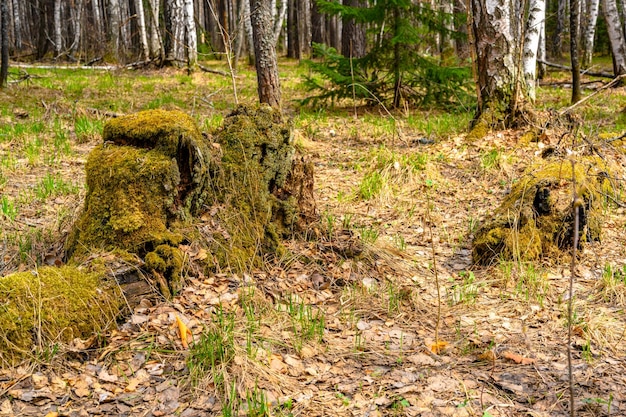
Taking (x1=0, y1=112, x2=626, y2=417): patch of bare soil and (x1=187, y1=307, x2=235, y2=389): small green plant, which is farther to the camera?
(x1=187, y1=307, x2=235, y2=389): small green plant

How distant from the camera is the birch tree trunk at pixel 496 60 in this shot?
7371mm

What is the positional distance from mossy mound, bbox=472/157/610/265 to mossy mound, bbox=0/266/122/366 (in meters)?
2.95

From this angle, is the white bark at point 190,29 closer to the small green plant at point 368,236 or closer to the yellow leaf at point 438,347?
the small green plant at point 368,236

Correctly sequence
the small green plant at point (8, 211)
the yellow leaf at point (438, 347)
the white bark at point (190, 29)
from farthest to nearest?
1. the white bark at point (190, 29)
2. the small green plant at point (8, 211)
3. the yellow leaf at point (438, 347)

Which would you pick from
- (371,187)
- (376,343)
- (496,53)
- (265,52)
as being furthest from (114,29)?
(376,343)

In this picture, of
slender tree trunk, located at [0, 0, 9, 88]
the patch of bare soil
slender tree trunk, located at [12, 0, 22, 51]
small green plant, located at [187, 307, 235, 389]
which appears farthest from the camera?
slender tree trunk, located at [12, 0, 22, 51]

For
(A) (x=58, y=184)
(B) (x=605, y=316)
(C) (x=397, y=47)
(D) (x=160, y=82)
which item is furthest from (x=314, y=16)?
(B) (x=605, y=316)

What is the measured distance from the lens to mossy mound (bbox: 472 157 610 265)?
458 centimetres

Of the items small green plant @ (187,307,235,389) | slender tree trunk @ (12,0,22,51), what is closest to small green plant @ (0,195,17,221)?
small green plant @ (187,307,235,389)

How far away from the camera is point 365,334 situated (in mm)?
3740

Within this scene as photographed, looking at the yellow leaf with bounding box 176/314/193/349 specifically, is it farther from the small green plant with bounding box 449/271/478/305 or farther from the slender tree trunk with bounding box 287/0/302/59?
the slender tree trunk with bounding box 287/0/302/59

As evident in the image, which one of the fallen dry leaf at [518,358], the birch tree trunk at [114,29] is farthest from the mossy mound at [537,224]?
the birch tree trunk at [114,29]

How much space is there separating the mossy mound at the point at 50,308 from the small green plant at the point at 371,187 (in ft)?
10.5

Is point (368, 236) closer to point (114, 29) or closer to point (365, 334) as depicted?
point (365, 334)
